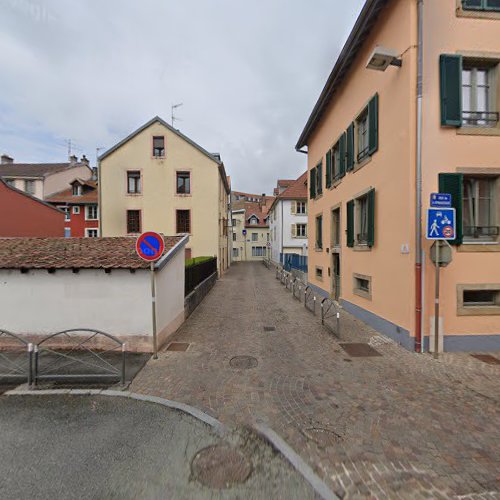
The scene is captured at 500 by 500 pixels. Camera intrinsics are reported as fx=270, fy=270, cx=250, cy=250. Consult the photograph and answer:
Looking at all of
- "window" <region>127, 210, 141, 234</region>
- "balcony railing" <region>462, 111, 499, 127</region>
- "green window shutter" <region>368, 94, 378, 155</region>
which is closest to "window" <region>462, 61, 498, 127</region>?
"balcony railing" <region>462, 111, 499, 127</region>

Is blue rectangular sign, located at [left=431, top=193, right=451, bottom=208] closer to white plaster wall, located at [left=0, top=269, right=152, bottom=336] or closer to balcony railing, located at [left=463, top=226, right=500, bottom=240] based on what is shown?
balcony railing, located at [left=463, top=226, right=500, bottom=240]

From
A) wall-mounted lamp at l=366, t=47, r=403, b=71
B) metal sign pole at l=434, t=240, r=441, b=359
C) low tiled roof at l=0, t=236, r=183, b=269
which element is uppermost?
wall-mounted lamp at l=366, t=47, r=403, b=71

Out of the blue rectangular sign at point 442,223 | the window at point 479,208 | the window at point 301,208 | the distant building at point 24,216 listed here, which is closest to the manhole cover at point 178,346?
the blue rectangular sign at point 442,223

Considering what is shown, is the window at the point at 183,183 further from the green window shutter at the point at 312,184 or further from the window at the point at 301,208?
the window at the point at 301,208

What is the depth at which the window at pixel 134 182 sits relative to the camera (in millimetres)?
21656

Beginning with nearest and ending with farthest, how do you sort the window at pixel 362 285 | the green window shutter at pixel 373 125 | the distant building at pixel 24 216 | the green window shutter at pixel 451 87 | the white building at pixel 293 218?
the green window shutter at pixel 451 87 < the green window shutter at pixel 373 125 < the window at pixel 362 285 < the distant building at pixel 24 216 < the white building at pixel 293 218

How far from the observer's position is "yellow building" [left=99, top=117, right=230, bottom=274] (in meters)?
21.4

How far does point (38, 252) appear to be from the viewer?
7.25 m

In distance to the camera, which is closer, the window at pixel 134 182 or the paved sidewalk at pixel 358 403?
the paved sidewalk at pixel 358 403

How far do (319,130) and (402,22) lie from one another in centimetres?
741

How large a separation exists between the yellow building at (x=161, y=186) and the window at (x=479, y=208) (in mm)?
16717

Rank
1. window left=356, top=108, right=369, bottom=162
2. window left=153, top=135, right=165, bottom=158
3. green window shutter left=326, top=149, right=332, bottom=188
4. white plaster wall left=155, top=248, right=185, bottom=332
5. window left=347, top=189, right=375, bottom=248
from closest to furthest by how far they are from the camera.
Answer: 1. white plaster wall left=155, top=248, right=185, bottom=332
2. window left=356, top=108, right=369, bottom=162
3. window left=347, top=189, right=375, bottom=248
4. green window shutter left=326, top=149, right=332, bottom=188
5. window left=153, top=135, right=165, bottom=158

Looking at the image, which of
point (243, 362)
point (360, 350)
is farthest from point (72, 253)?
point (360, 350)

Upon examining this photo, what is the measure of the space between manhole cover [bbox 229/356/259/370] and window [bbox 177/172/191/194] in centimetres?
1778
